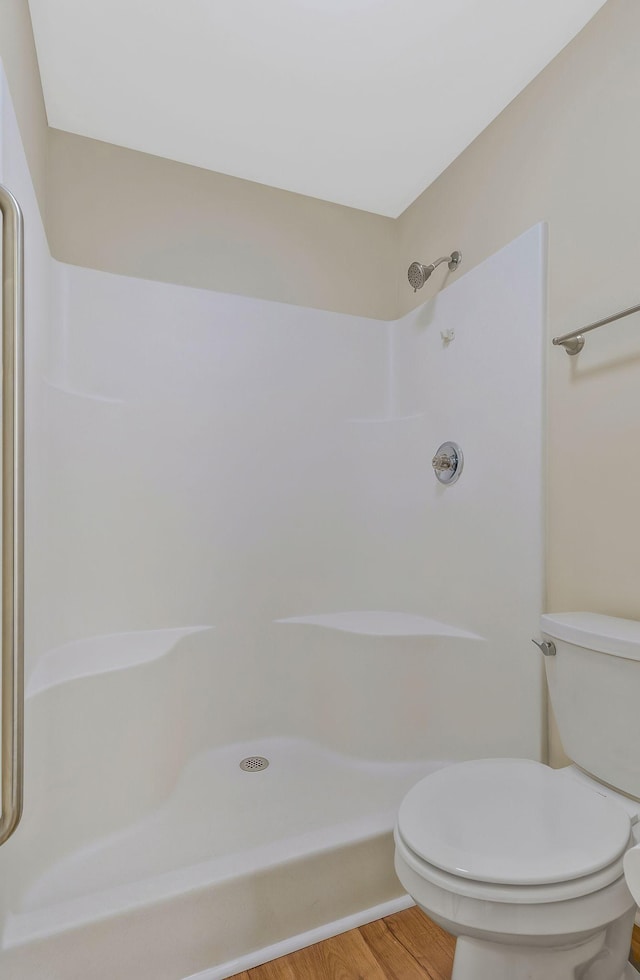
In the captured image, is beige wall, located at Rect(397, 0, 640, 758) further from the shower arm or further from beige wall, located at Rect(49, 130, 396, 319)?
beige wall, located at Rect(49, 130, 396, 319)

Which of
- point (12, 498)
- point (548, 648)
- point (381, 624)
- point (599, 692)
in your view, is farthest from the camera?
point (381, 624)

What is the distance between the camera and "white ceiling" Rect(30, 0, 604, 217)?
144cm

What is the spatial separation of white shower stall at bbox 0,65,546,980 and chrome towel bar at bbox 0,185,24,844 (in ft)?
2.01

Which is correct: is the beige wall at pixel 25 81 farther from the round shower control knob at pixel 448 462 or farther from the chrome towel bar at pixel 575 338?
the round shower control knob at pixel 448 462

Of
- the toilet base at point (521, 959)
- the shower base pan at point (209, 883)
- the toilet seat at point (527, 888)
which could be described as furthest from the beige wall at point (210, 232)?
the toilet base at point (521, 959)

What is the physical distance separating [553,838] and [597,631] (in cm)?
45

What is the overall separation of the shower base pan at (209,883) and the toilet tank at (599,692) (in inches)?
22.3

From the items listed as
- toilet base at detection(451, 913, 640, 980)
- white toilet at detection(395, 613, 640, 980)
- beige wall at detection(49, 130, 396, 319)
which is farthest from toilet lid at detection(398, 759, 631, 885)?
beige wall at detection(49, 130, 396, 319)

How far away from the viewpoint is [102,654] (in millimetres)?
1774

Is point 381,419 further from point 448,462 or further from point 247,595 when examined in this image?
point 247,595

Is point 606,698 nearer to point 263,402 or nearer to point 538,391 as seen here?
point 538,391

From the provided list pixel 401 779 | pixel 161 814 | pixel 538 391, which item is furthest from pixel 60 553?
pixel 538 391

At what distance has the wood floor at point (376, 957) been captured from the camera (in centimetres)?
118

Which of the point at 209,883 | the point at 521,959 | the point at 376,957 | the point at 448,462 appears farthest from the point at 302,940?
the point at 448,462
